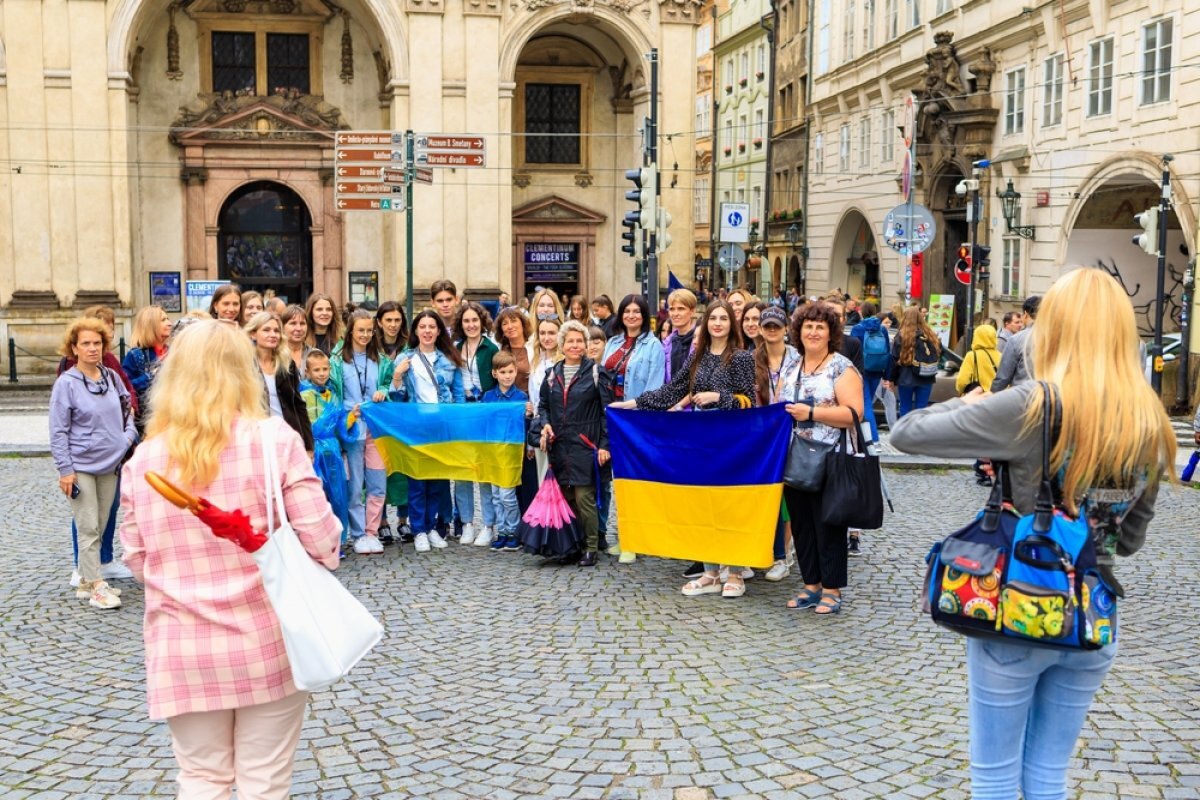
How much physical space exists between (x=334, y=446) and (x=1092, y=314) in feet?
23.5

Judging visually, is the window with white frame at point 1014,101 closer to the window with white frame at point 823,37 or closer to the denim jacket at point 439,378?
the window with white frame at point 823,37

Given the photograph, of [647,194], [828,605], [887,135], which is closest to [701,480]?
[828,605]

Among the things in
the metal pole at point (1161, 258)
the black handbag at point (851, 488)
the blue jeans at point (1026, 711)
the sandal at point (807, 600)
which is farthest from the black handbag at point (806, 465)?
the metal pole at point (1161, 258)

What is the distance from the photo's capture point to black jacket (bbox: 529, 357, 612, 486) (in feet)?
31.3

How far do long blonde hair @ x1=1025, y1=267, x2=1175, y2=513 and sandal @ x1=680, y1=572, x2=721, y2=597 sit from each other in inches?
204

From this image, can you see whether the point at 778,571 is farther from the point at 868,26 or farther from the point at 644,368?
the point at 868,26

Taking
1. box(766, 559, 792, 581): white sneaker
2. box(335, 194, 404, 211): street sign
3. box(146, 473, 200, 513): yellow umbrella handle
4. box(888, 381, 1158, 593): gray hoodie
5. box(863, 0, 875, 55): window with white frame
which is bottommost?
box(766, 559, 792, 581): white sneaker

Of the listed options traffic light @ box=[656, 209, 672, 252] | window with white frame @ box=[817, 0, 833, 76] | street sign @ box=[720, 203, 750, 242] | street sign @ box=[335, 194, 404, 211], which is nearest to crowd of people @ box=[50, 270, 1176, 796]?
street sign @ box=[335, 194, 404, 211]

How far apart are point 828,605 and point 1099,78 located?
21795mm

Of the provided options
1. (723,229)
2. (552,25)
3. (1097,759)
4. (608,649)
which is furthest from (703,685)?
(552,25)

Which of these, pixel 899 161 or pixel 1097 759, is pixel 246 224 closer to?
pixel 899 161

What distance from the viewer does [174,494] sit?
3.63 m

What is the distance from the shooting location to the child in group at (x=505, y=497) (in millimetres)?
10406

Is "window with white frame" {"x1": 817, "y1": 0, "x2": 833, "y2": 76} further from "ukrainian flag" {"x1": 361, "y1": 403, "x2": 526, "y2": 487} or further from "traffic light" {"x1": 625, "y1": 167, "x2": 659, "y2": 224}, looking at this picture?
"ukrainian flag" {"x1": 361, "y1": 403, "x2": 526, "y2": 487}
